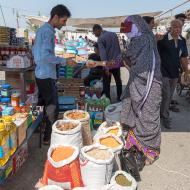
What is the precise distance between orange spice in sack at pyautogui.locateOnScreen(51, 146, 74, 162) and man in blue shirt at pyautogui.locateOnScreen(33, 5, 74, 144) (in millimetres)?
1124

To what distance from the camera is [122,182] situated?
9.45 feet

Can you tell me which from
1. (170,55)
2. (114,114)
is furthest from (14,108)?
(170,55)

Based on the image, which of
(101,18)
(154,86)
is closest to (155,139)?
Result: (154,86)

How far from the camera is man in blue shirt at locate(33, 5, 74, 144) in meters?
3.67

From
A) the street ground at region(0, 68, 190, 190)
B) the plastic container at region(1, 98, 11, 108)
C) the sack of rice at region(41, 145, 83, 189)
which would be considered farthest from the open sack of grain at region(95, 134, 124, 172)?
the plastic container at region(1, 98, 11, 108)

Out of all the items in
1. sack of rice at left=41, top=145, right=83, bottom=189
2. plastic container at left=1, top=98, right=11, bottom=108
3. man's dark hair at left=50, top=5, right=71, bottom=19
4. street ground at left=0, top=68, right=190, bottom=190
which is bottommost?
street ground at left=0, top=68, right=190, bottom=190

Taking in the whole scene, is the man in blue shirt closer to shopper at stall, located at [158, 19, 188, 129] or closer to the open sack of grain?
the open sack of grain

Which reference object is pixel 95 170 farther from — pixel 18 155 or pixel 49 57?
pixel 49 57

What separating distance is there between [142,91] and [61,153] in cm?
137

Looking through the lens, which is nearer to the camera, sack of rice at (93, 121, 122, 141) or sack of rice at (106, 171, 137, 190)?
sack of rice at (106, 171, 137, 190)

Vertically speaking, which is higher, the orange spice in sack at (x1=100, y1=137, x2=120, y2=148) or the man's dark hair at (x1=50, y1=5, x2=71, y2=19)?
the man's dark hair at (x1=50, y1=5, x2=71, y2=19)

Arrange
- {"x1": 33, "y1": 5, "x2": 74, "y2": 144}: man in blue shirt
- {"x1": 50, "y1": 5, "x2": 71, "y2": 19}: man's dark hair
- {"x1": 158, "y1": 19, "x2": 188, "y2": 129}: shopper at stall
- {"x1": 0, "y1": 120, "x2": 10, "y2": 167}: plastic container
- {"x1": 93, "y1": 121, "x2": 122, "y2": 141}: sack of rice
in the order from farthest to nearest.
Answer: {"x1": 158, "y1": 19, "x2": 188, "y2": 129}: shopper at stall, {"x1": 93, "y1": 121, "x2": 122, "y2": 141}: sack of rice, {"x1": 50, "y1": 5, "x2": 71, "y2": 19}: man's dark hair, {"x1": 33, "y1": 5, "x2": 74, "y2": 144}: man in blue shirt, {"x1": 0, "y1": 120, "x2": 10, "y2": 167}: plastic container

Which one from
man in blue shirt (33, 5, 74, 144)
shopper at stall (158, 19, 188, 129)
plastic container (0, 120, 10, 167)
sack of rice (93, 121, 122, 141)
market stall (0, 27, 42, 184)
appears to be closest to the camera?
plastic container (0, 120, 10, 167)

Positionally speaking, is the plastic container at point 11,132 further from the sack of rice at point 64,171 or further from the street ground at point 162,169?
the street ground at point 162,169
